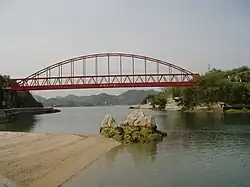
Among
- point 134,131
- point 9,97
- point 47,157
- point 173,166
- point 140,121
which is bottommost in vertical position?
point 173,166

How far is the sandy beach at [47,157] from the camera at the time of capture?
867 inches

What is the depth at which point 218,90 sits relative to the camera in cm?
12069

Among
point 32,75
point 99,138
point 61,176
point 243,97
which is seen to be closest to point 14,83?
point 32,75

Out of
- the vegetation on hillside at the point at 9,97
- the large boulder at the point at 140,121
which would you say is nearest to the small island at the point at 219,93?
the vegetation on hillside at the point at 9,97

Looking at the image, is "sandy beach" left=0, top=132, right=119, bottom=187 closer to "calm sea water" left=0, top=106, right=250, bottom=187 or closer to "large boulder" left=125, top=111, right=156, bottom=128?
"calm sea water" left=0, top=106, right=250, bottom=187

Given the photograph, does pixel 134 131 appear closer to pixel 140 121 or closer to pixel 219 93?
pixel 140 121

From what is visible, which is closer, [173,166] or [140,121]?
[173,166]

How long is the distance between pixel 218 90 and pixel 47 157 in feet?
323

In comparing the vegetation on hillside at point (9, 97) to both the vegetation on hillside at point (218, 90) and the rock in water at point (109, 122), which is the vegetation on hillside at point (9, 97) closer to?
the vegetation on hillside at point (218, 90)

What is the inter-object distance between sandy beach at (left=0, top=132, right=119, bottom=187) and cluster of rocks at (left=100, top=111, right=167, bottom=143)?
120 centimetres

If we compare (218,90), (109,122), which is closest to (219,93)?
(218,90)

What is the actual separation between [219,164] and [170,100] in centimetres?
13457

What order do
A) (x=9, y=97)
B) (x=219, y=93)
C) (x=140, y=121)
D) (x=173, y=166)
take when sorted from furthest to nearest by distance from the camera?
(x=9, y=97) < (x=219, y=93) < (x=140, y=121) < (x=173, y=166)

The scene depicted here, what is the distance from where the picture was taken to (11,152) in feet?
102
